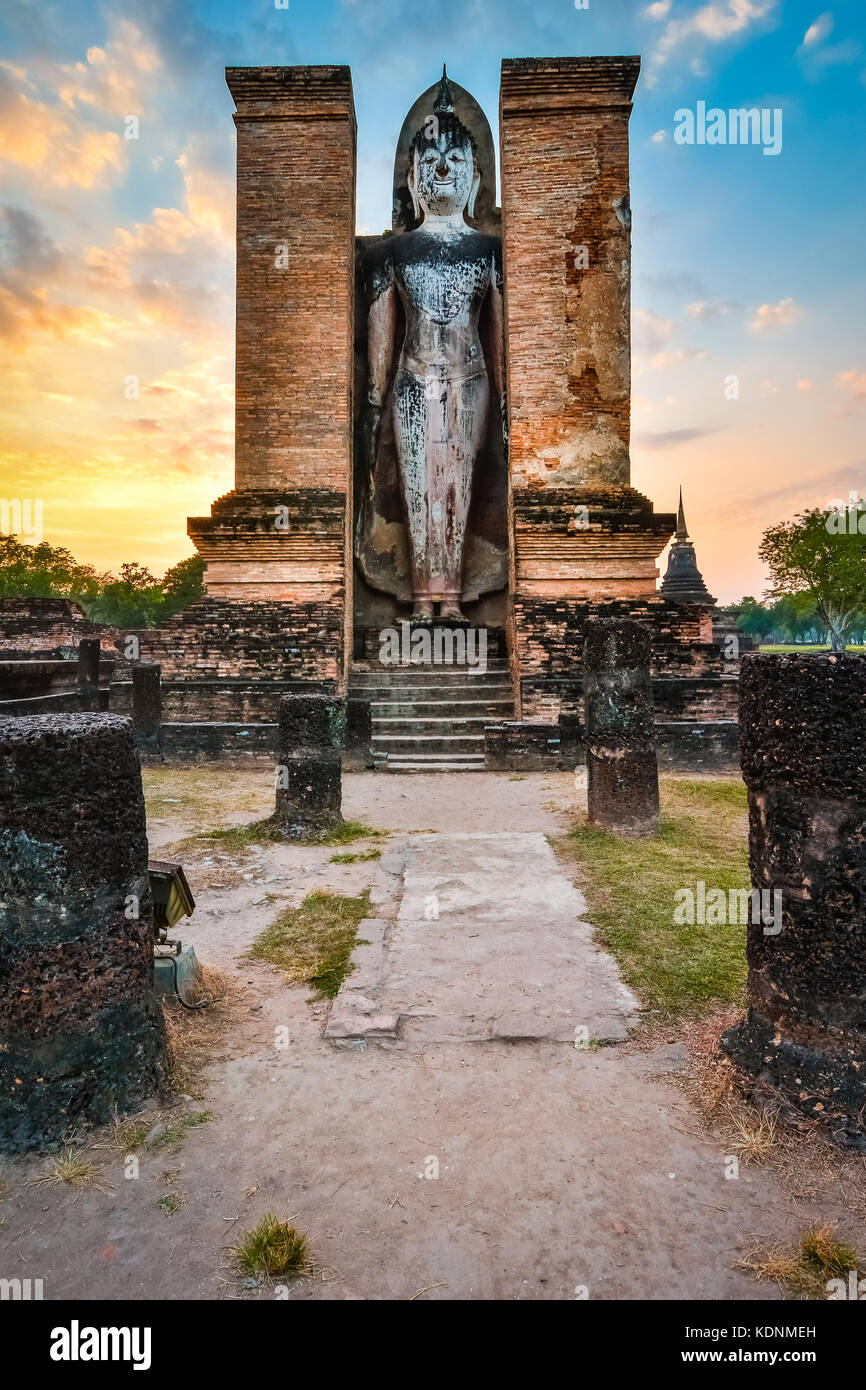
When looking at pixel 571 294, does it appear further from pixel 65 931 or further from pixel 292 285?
pixel 65 931

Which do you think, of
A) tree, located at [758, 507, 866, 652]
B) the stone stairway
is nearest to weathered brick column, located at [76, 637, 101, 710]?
the stone stairway

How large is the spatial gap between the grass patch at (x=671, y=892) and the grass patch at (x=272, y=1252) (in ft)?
5.46

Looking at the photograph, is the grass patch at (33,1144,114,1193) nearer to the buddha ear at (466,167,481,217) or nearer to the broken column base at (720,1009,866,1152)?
the broken column base at (720,1009,866,1152)

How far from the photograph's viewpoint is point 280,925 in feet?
13.1

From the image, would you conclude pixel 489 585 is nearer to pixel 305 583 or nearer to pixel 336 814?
pixel 305 583

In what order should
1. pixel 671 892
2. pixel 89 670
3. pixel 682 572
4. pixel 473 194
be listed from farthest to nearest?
1. pixel 682 572
2. pixel 473 194
3. pixel 89 670
4. pixel 671 892

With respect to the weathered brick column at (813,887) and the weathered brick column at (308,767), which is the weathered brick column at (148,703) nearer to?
the weathered brick column at (308,767)

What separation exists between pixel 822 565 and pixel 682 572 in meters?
4.97

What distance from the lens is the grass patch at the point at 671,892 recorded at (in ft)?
10.4

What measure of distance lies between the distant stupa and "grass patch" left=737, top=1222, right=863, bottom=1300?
24.5 metres

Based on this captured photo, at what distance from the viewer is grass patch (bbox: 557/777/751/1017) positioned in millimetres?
3180

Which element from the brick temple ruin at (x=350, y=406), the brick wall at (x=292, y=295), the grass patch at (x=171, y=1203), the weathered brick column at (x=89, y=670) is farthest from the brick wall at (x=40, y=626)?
the grass patch at (x=171, y=1203)

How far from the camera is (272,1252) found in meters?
1.74

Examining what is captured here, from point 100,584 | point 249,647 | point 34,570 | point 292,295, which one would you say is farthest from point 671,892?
point 100,584
